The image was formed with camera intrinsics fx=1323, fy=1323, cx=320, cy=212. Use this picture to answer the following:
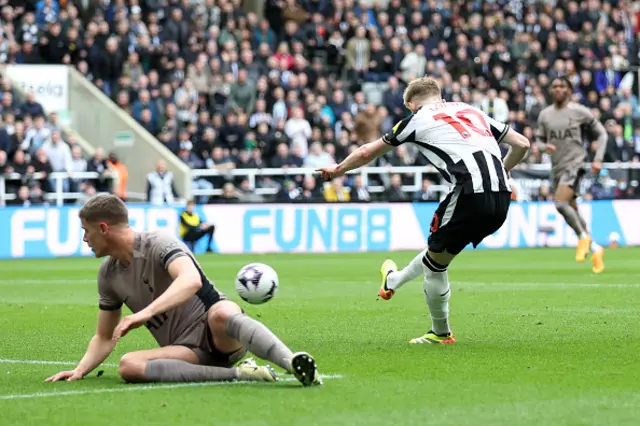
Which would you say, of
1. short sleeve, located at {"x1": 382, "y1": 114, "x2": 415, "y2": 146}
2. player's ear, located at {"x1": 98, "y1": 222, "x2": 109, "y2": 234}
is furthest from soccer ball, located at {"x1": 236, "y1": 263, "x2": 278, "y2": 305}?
short sleeve, located at {"x1": 382, "y1": 114, "x2": 415, "y2": 146}

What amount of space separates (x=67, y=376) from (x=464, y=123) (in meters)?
3.71

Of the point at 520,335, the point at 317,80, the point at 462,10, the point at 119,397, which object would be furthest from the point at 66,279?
the point at 462,10

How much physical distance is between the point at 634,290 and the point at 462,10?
74.7 ft

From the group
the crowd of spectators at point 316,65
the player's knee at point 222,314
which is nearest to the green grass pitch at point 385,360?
the player's knee at point 222,314

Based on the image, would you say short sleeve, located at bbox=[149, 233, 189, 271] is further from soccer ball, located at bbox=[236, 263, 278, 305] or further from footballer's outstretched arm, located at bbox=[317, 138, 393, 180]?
footballer's outstretched arm, located at bbox=[317, 138, 393, 180]

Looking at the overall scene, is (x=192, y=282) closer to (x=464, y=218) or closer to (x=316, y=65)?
(x=464, y=218)

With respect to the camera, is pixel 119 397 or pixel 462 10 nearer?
pixel 119 397

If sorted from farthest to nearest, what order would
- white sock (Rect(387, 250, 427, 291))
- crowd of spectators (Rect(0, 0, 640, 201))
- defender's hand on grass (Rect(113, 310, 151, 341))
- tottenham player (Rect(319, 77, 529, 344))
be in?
crowd of spectators (Rect(0, 0, 640, 201)), white sock (Rect(387, 250, 427, 291)), tottenham player (Rect(319, 77, 529, 344)), defender's hand on grass (Rect(113, 310, 151, 341))

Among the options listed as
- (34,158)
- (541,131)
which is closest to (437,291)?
(541,131)

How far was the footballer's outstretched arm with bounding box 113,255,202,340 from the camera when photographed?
22.8 ft

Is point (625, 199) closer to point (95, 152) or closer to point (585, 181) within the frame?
point (585, 181)

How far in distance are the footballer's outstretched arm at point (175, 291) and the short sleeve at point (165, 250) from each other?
29 millimetres

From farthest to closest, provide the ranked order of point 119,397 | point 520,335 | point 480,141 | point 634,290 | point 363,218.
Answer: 1. point 363,218
2. point 634,290
3. point 520,335
4. point 480,141
5. point 119,397

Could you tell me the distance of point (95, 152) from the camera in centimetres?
2941
